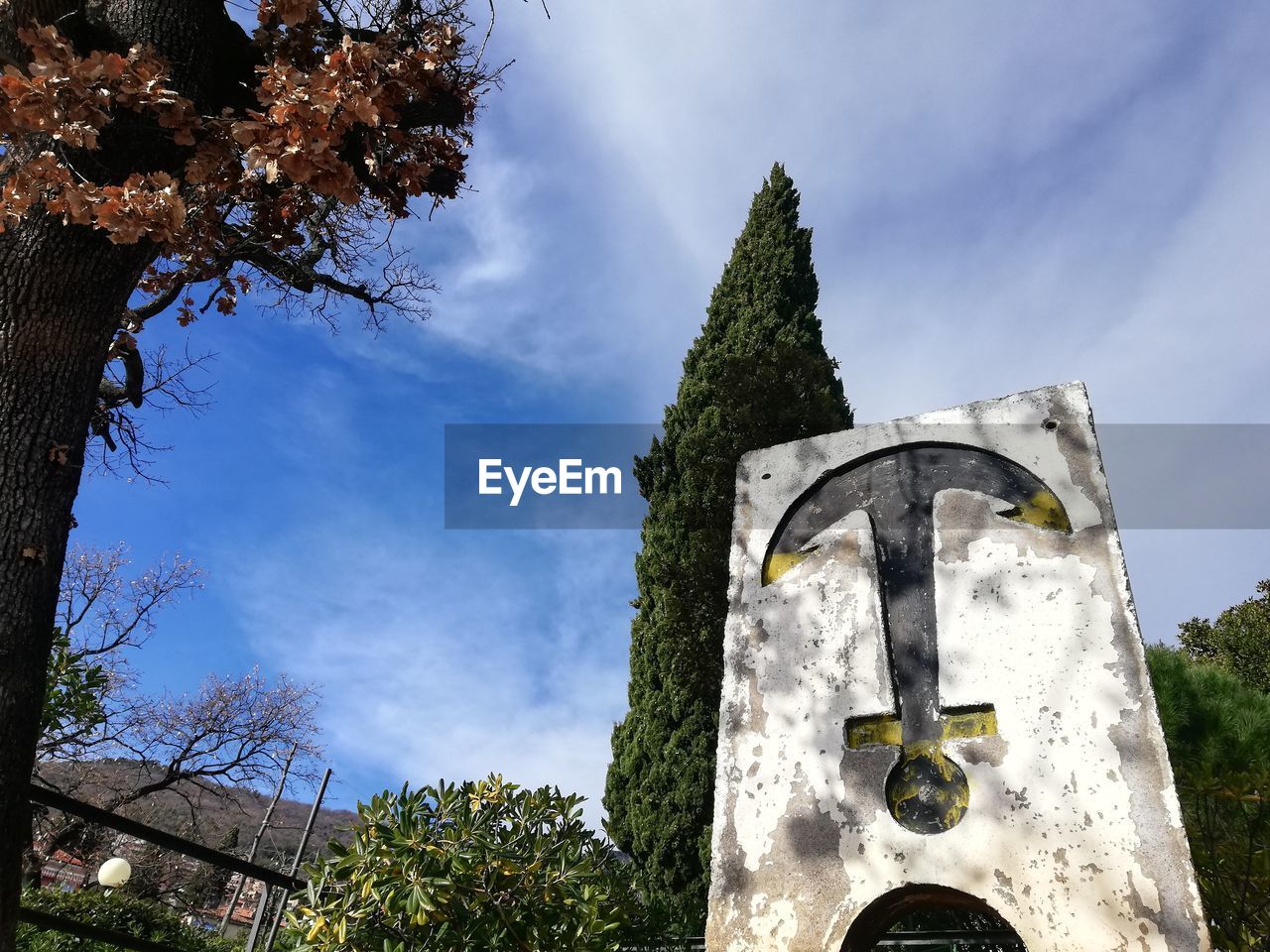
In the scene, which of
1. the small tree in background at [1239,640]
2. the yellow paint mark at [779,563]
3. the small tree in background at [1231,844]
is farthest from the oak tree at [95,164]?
the small tree in background at [1239,640]

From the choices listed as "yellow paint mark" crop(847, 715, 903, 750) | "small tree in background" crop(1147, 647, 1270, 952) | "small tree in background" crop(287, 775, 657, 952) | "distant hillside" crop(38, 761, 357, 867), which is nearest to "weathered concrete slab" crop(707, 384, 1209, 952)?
"yellow paint mark" crop(847, 715, 903, 750)

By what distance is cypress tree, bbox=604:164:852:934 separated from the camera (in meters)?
7.00

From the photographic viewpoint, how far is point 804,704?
3326mm

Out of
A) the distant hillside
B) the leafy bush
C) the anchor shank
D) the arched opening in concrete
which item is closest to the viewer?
the arched opening in concrete

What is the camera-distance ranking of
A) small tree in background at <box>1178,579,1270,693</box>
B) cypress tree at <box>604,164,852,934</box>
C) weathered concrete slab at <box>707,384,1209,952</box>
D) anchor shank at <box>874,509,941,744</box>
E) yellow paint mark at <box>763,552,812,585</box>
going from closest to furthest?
weathered concrete slab at <box>707,384,1209,952</box>, anchor shank at <box>874,509,941,744</box>, yellow paint mark at <box>763,552,812,585</box>, cypress tree at <box>604,164,852,934</box>, small tree in background at <box>1178,579,1270,693</box>

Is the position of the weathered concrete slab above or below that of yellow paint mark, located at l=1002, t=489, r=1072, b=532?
below

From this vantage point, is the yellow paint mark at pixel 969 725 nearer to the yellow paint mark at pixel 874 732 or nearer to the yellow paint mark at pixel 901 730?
the yellow paint mark at pixel 901 730

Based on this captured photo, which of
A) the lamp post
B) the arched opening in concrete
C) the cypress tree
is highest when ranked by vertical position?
the cypress tree

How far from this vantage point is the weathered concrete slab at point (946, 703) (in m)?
2.65

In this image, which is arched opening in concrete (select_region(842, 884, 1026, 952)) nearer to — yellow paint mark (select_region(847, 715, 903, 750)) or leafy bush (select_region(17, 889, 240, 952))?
yellow paint mark (select_region(847, 715, 903, 750))

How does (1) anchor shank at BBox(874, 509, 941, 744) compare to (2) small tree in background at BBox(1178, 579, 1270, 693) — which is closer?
(1) anchor shank at BBox(874, 509, 941, 744)

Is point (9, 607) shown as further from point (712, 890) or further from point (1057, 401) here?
point (1057, 401)

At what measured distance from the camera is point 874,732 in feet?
10.4

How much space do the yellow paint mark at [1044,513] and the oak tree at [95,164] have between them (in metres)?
2.84
